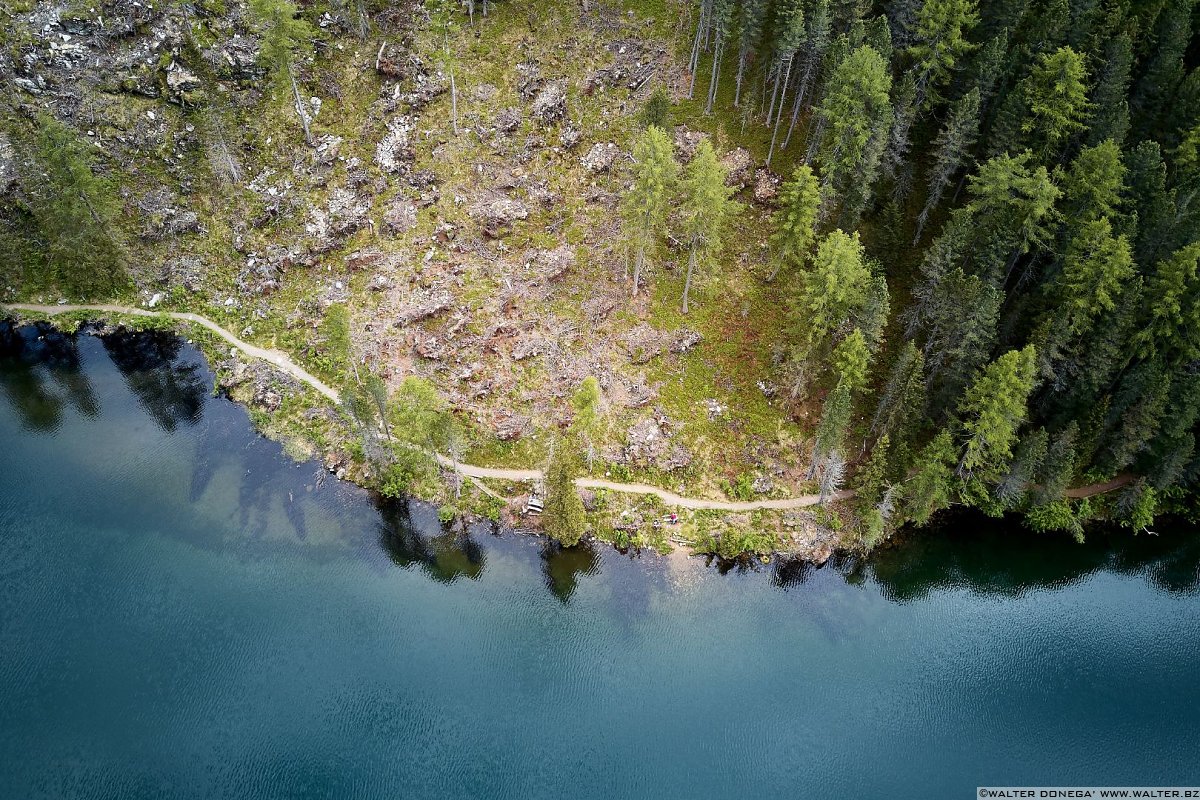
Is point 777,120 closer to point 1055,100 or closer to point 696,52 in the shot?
point 696,52

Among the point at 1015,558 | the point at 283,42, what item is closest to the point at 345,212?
the point at 283,42

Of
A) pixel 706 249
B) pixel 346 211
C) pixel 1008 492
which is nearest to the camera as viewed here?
pixel 1008 492

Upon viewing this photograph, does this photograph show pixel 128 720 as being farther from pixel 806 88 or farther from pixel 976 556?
pixel 806 88

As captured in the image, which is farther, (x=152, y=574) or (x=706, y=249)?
(x=706, y=249)

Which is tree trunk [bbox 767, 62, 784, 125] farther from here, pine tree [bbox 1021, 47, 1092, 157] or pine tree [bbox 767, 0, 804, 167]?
pine tree [bbox 1021, 47, 1092, 157]

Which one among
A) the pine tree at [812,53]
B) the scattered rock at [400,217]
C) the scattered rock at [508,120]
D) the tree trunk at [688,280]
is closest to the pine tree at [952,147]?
the pine tree at [812,53]

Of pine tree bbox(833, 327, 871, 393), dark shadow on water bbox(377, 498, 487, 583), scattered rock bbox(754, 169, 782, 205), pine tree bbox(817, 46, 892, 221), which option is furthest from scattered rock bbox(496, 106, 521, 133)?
pine tree bbox(833, 327, 871, 393)

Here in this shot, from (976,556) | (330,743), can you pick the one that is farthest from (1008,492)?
(330,743)

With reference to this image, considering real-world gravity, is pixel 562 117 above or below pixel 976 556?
above
